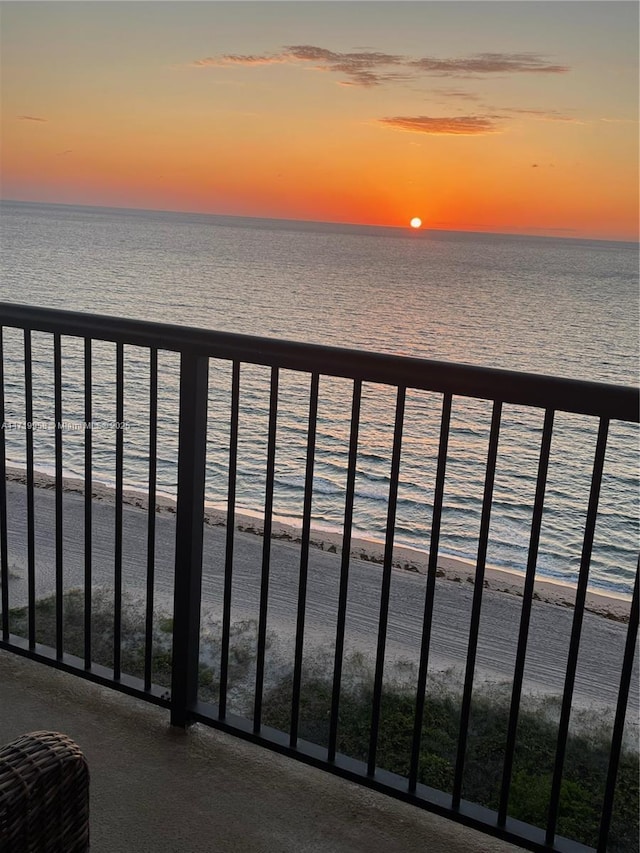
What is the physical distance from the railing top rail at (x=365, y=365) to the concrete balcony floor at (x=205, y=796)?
Result: 106cm

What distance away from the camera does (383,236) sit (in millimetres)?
104250

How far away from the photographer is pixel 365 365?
69.4 inches

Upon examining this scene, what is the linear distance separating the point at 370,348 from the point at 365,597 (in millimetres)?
24161

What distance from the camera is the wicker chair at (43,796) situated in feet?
3.56

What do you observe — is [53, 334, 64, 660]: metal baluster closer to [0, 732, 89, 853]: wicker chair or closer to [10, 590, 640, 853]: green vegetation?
[10, 590, 640, 853]: green vegetation

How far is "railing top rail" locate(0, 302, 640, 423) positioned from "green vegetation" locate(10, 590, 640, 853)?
1673 millimetres

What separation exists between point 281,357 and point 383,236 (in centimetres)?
10545

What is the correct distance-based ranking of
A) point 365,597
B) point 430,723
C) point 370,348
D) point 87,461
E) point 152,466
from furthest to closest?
point 370,348 → point 365,597 → point 430,723 → point 87,461 → point 152,466

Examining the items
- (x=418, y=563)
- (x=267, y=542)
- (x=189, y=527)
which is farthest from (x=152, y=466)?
(x=418, y=563)

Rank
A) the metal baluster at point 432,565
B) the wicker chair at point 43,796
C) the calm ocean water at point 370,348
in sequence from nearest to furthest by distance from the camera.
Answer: the wicker chair at point 43,796, the metal baluster at point 432,565, the calm ocean water at point 370,348

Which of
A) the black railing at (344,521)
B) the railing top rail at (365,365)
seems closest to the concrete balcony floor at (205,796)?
the black railing at (344,521)

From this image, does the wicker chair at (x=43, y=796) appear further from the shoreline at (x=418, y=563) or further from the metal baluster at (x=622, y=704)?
the shoreline at (x=418, y=563)

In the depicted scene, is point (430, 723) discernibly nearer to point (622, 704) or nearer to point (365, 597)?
point (622, 704)

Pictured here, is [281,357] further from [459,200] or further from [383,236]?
[383,236]
